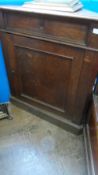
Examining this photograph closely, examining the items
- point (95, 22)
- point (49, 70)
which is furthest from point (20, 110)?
point (95, 22)

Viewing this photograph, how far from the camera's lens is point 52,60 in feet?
3.84

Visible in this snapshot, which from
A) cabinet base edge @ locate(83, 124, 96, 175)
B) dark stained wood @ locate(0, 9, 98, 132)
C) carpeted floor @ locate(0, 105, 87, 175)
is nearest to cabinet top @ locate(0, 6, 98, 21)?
dark stained wood @ locate(0, 9, 98, 132)

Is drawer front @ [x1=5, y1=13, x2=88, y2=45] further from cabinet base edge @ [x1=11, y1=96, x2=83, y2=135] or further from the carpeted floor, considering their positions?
the carpeted floor

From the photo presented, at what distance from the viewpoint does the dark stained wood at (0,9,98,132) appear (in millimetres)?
986

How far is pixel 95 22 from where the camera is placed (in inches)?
34.0

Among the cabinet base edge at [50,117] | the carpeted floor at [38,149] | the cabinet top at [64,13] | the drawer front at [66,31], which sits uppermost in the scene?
the cabinet top at [64,13]

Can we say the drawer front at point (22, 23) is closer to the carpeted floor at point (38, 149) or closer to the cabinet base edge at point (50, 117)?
the cabinet base edge at point (50, 117)

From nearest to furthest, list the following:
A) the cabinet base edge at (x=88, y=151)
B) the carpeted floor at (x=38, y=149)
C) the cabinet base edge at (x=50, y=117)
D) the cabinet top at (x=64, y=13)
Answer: the cabinet top at (x=64, y=13) → the cabinet base edge at (x=88, y=151) → the carpeted floor at (x=38, y=149) → the cabinet base edge at (x=50, y=117)

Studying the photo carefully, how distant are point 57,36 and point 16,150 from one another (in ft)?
3.25

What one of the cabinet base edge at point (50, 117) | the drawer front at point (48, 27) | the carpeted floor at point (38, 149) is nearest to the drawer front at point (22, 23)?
the drawer front at point (48, 27)

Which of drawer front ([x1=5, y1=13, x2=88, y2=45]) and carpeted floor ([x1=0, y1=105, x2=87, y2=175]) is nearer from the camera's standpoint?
drawer front ([x1=5, y1=13, x2=88, y2=45])

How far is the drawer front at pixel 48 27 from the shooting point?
0.96 metres

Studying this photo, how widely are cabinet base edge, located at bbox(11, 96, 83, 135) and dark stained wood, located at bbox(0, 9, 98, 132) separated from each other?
0.04m

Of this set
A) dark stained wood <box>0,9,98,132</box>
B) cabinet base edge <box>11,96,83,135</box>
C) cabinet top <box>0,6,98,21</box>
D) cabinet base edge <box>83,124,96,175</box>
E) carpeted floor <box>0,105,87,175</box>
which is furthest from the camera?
cabinet base edge <box>11,96,83,135</box>
